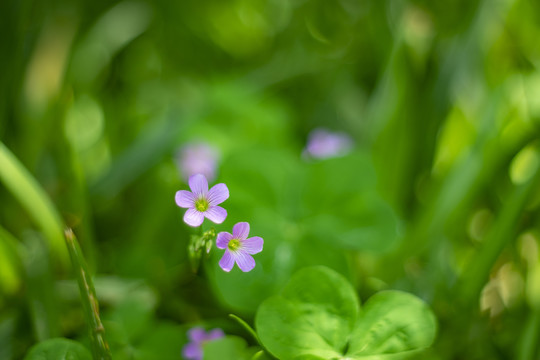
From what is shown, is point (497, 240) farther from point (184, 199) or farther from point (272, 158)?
Answer: point (184, 199)

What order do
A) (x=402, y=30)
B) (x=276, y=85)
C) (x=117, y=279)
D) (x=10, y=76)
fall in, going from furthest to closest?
(x=276, y=85) < (x=402, y=30) < (x=10, y=76) < (x=117, y=279)

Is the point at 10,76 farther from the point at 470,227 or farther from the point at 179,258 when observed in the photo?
the point at 470,227

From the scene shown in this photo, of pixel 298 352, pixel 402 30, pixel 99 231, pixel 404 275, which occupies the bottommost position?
pixel 298 352

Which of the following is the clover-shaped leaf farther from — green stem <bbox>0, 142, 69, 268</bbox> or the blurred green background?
green stem <bbox>0, 142, 69, 268</bbox>

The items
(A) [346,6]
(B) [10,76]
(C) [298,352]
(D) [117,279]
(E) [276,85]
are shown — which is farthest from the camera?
(A) [346,6]

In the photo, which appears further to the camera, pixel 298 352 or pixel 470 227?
pixel 470 227

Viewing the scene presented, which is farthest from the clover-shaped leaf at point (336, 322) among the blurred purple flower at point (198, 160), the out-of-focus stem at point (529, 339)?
the blurred purple flower at point (198, 160)

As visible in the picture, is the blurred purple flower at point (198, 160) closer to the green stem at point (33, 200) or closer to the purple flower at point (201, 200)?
the green stem at point (33, 200)

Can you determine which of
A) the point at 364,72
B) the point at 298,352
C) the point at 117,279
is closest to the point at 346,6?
the point at 364,72
